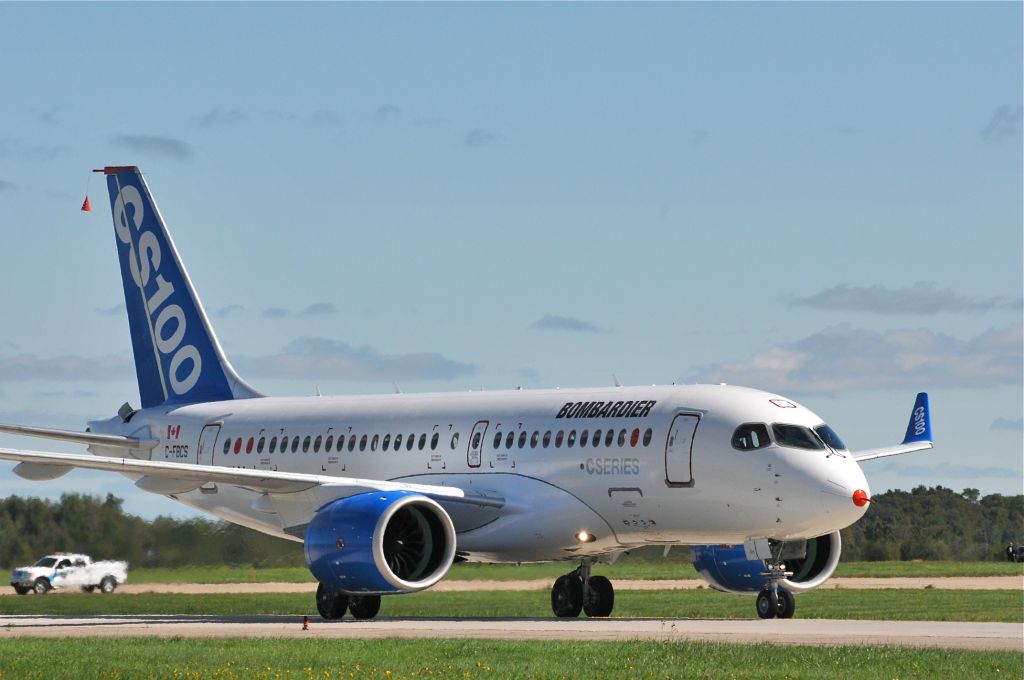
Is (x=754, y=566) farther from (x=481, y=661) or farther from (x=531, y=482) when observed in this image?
(x=481, y=661)

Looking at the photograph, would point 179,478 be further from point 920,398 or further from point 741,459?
point 920,398

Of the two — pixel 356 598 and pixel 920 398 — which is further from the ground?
pixel 920 398

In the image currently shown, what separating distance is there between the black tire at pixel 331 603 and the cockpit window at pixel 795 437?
32.6 feet

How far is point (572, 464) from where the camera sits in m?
38.6

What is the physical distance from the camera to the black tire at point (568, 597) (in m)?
40.8

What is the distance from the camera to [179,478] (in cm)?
3994

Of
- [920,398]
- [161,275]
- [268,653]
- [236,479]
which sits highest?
[161,275]

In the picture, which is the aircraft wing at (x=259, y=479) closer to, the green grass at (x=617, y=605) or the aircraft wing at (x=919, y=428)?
the green grass at (x=617, y=605)

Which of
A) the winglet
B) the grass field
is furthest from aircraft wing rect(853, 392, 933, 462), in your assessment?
the grass field

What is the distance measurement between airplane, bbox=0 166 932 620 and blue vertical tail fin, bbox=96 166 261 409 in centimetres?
305

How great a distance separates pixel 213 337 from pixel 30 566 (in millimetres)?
12447

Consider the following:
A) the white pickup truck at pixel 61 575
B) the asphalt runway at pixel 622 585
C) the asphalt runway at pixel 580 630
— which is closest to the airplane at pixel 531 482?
the asphalt runway at pixel 580 630

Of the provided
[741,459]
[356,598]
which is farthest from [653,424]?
[356,598]

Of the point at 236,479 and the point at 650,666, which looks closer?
the point at 650,666
